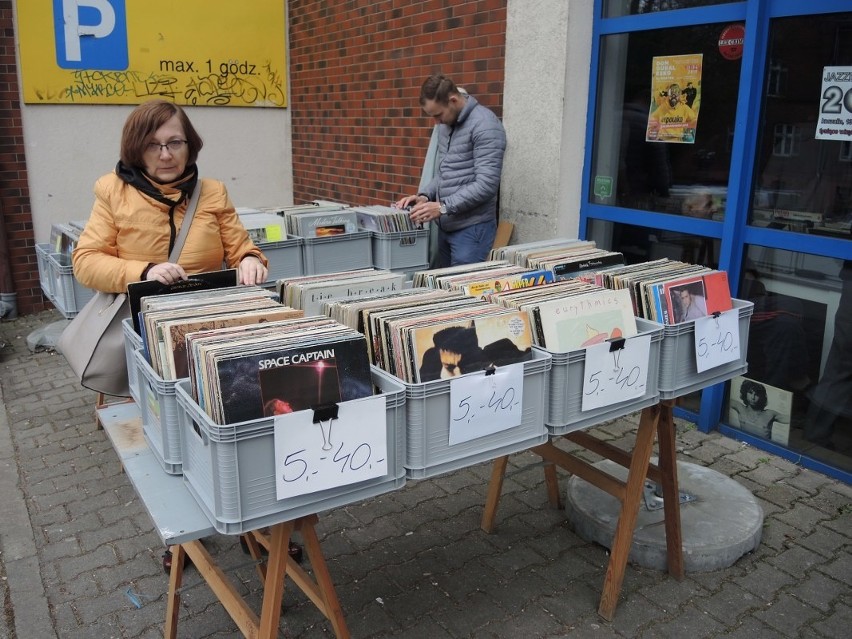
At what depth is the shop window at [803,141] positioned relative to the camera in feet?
12.5

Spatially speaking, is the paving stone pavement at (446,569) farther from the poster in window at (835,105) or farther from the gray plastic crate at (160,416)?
the poster in window at (835,105)

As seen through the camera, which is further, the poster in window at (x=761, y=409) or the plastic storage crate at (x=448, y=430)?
the poster in window at (x=761, y=409)

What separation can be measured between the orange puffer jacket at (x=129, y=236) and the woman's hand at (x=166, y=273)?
248mm

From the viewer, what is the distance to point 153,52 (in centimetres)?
766

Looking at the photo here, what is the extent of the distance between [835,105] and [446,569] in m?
3.02

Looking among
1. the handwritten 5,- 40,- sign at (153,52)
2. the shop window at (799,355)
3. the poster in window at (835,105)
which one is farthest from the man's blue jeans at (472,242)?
the handwritten 5,- 40,- sign at (153,52)

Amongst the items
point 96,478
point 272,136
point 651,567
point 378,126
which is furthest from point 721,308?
point 272,136

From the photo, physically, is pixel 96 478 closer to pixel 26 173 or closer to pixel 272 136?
pixel 26 173

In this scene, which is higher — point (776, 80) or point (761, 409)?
point (776, 80)

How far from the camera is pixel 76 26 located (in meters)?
7.21

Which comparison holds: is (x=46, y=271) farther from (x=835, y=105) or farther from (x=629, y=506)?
(x=835, y=105)

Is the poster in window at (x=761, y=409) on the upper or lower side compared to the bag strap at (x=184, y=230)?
lower

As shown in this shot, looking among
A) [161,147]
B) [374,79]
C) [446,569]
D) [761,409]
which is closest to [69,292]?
[161,147]

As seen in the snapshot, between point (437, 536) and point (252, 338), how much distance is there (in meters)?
1.98
